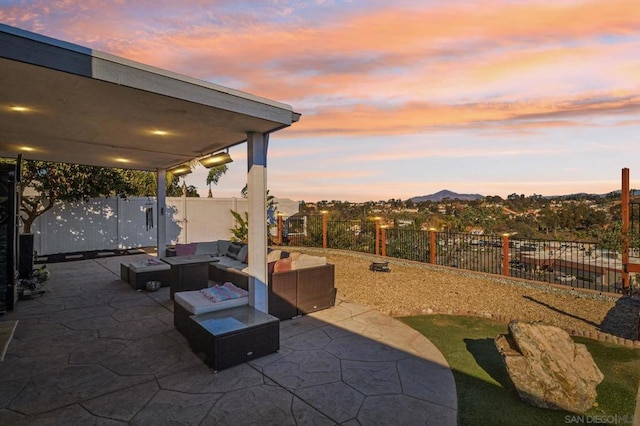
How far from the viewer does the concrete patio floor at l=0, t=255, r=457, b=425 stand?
2.82 metres

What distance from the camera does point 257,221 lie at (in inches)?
186

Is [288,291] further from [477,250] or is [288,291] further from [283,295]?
[477,250]

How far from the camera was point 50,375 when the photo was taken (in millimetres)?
3477

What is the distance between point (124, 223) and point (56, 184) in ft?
10.2

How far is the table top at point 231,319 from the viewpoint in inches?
149

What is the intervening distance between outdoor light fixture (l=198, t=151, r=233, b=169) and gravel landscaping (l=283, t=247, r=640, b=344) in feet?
11.8

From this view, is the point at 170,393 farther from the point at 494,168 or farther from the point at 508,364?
the point at 494,168

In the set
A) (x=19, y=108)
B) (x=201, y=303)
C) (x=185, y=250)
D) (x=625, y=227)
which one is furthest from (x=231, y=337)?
(x=625, y=227)

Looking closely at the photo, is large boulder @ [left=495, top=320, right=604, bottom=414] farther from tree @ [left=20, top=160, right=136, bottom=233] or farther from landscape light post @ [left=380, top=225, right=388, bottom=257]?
tree @ [left=20, top=160, right=136, bottom=233]

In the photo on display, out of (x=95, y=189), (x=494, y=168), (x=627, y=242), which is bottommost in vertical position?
(x=627, y=242)

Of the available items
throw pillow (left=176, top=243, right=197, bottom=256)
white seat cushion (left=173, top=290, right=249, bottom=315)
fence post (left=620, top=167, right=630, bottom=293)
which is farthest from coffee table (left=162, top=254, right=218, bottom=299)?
fence post (left=620, top=167, right=630, bottom=293)

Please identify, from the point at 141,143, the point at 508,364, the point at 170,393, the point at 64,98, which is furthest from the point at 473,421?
the point at 141,143

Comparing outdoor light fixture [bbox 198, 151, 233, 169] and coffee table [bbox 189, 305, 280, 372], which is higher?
outdoor light fixture [bbox 198, 151, 233, 169]

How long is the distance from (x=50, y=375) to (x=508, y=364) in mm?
4673
